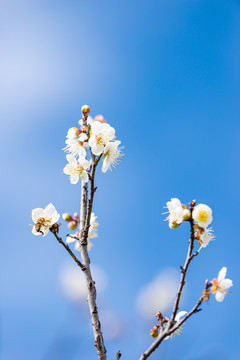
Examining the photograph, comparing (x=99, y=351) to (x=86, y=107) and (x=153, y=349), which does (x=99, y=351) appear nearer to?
(x=153, y=349)

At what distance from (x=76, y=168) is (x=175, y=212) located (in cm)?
75

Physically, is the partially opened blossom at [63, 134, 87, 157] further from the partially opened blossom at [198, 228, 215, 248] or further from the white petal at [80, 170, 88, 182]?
the partially opened blossom at [198, 228, 215, 248]

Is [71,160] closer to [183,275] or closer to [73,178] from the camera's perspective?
[73,178]

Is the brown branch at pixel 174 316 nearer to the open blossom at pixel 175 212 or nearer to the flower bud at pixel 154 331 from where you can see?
the open blossom at pixel 175 212

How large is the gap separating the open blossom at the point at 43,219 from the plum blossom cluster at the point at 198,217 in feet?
2.34

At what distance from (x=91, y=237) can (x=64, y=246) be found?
128cm

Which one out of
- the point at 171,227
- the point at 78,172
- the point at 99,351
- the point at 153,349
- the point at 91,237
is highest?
the point at 91,237

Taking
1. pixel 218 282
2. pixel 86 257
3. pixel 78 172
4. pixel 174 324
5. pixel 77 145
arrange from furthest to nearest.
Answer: pixel 77 145
pixel 78 172
pixel 86 257
pixel 218 282
pixel 174 324

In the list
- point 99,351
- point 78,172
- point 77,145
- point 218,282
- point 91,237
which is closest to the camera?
point 218,282

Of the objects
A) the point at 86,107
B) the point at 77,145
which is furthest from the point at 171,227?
the point at 86,107

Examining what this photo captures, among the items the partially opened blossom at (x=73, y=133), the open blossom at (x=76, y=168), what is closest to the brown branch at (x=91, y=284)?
the open blossom at (x=76, y=168)

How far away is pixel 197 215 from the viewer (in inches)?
69.2

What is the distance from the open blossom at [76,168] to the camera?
7.40 feet

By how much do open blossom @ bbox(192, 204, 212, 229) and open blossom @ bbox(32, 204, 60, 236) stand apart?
2.72 ft
